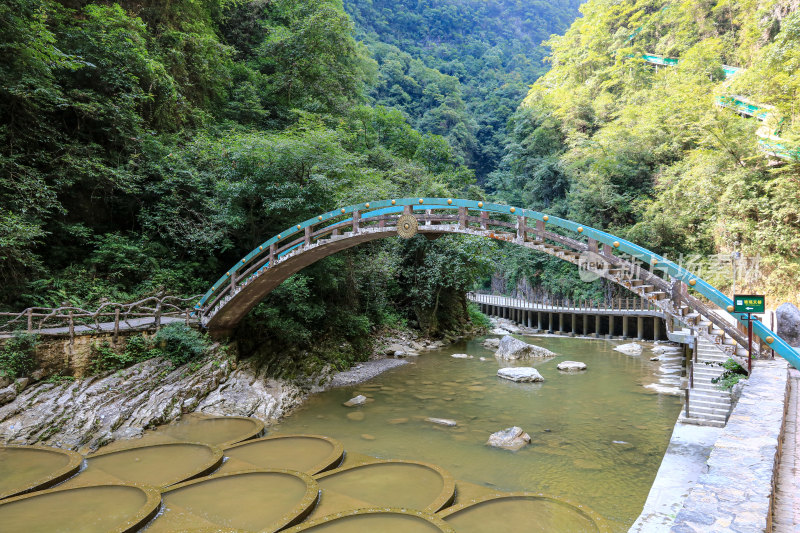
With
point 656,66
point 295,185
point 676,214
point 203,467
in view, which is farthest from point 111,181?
point 656,66

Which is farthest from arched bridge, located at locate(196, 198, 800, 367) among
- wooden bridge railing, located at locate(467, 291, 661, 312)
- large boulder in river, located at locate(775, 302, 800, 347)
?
wooden bridge railing, located at locate(467, 291, 661, 312)

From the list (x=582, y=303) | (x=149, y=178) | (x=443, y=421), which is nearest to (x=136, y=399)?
(x=443, y=421)

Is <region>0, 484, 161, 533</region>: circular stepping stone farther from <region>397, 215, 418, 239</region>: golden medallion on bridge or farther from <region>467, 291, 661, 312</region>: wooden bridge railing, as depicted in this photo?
<region>467, 291, 661, 312</region>: wooden bridge railing

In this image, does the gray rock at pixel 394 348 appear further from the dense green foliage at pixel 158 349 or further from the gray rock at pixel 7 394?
the gray rock at pixel 7 394

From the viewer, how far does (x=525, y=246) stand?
8.72 metres

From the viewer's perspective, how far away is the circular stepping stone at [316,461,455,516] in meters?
6.12

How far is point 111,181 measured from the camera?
A: 39.9 ft

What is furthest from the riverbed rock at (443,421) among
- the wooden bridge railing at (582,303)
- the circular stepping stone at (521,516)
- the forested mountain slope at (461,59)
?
the forested mountain slope at (461,59)

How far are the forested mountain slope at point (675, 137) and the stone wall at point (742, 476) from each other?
15.2 metres

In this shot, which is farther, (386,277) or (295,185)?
(386,277)

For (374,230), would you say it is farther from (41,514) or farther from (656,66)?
(656,66)

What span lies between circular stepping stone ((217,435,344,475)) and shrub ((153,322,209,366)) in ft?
11.2

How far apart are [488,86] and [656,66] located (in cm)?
2827

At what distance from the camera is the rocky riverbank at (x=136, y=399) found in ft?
26.2
